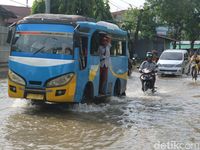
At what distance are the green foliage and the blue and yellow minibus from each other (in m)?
23.2

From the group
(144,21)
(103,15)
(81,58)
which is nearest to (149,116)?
(81,58)

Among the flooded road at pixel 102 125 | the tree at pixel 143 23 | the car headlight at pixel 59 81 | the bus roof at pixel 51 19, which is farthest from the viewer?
the tree at pixel 143 23

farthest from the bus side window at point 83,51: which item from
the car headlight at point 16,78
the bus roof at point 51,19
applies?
the car headlight at point 16,78

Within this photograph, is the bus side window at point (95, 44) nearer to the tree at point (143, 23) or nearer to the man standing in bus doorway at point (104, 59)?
the man standing in bus doorway at point (104, 59)

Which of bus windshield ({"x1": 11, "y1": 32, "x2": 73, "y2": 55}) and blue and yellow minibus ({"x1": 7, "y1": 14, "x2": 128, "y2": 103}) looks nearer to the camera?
blue and yellow minibus ({"x1": 7, "y1": 14, "x2": 128, "y2": 103})

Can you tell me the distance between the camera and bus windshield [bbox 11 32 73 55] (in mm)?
11484

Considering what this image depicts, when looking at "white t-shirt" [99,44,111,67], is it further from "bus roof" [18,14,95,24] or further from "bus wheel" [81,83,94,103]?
"bus roof" [18,14,95,24]

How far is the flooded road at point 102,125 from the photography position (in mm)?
8531

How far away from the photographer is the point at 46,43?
11.6 m

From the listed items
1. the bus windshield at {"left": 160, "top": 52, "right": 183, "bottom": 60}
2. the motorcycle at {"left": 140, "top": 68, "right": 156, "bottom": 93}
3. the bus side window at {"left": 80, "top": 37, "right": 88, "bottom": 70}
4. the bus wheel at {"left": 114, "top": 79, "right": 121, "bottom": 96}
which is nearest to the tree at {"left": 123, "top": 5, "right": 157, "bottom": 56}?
the bus windshield at {"left": 160, "top": 52, "right": 183, "bottom": 60}

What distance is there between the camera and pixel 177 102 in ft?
51.1

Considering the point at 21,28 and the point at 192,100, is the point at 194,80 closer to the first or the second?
the point at 192,100

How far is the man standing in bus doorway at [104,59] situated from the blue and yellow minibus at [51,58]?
3.95 feet

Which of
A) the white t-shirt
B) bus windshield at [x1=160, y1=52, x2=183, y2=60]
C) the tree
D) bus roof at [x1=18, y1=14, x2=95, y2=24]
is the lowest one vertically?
bus windshield at [x1=160, y1=52, x2=183, y2=60]
